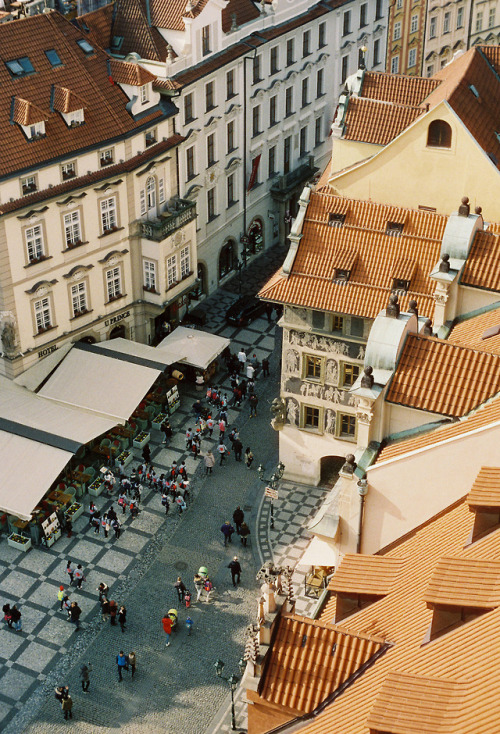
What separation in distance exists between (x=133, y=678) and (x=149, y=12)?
4322cm

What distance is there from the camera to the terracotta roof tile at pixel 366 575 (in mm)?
32688

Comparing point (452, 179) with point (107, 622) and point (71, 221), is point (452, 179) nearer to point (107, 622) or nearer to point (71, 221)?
point (71, 221)

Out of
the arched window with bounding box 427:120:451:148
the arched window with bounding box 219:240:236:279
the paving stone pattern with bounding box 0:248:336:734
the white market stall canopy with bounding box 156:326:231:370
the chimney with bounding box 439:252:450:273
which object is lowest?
the paving stone pattern with bounding box 0:248:336:734

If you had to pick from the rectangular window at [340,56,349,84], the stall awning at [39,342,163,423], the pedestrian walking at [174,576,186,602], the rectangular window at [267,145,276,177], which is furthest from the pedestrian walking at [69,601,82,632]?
the rectangular window at [340,56,349,84]

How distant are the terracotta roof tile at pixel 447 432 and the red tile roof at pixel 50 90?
1249 inches

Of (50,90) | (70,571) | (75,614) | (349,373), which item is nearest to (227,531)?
(70,571)

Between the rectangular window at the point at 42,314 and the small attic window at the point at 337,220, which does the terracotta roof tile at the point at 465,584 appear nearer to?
the small attic window at the point at 337,220

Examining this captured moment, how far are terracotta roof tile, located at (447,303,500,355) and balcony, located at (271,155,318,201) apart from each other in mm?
40784

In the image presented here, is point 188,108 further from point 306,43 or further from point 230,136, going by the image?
point 306,43

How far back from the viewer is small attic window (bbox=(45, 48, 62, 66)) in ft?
216

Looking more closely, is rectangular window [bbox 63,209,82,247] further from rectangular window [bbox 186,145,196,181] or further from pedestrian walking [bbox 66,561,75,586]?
pedestrian walking [bbox 66,561,75,586]

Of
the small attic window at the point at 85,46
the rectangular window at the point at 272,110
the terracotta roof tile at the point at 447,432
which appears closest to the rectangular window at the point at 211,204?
the rectangular window at the point at 272,110

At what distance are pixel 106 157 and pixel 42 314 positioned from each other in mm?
10049

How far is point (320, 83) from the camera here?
300ft
